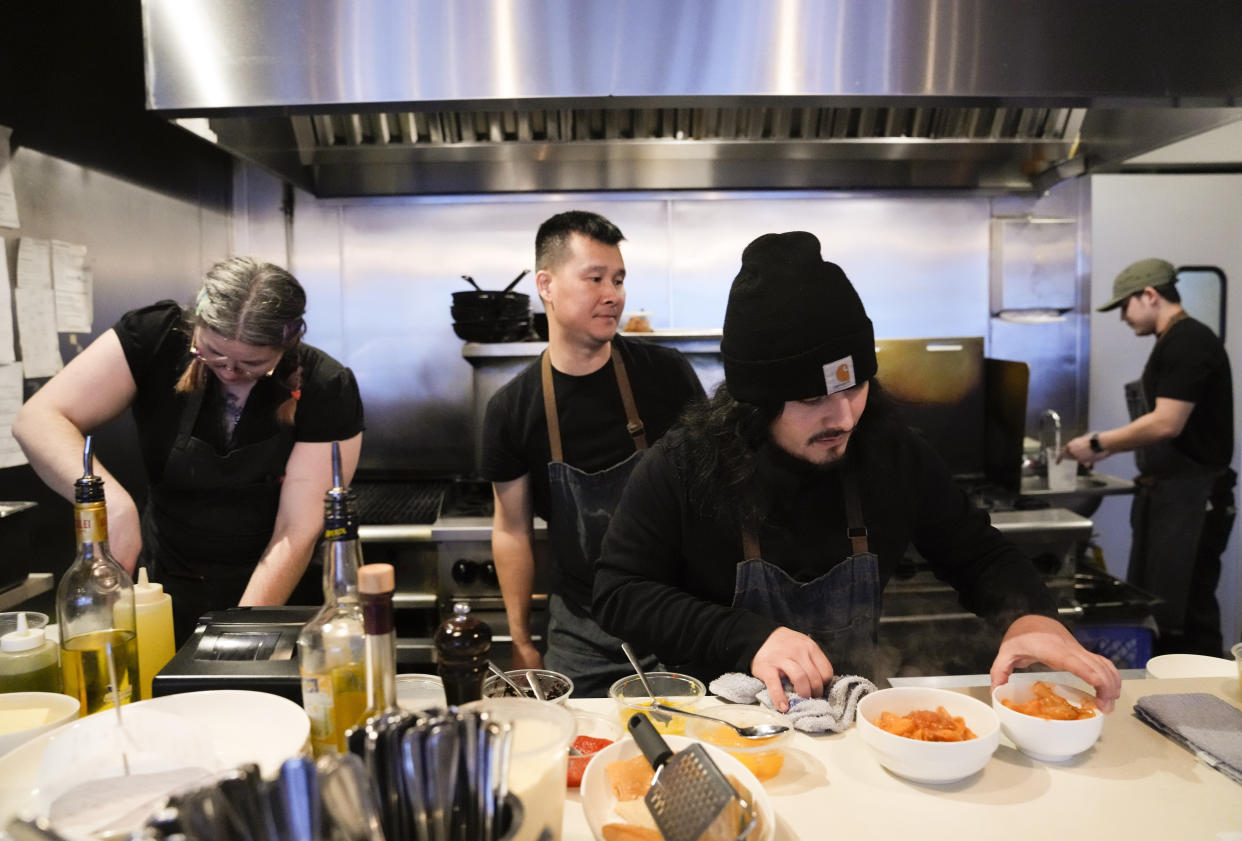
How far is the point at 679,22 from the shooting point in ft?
5.83

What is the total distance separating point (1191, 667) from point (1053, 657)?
18.0 inches

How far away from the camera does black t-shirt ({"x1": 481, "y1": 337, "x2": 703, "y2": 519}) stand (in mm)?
2656

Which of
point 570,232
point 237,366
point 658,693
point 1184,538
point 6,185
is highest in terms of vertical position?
point 6,185

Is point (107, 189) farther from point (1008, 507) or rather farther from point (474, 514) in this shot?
point (1008, 507)

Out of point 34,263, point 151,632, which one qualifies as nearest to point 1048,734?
point 151,632

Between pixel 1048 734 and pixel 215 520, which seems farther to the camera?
pixel 215 520

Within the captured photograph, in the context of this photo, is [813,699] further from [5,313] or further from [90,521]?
[5,313]

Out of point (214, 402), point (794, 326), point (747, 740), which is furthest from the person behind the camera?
point (214, 402)

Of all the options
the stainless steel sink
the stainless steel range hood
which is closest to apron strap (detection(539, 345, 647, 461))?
the stainless steel range hood

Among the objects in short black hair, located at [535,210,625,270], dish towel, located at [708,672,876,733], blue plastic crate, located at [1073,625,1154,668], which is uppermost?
short black hair, located at [535,210,625,270]

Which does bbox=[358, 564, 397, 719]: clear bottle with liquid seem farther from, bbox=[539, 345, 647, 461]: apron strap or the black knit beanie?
bbox=[539, 345, 647, 461]: apron strap

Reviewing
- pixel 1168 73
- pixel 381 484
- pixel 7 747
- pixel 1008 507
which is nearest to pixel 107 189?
pixel 381 484

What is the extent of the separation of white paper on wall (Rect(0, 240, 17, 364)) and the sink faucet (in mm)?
4003

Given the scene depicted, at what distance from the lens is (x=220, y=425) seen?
2.27 meters
